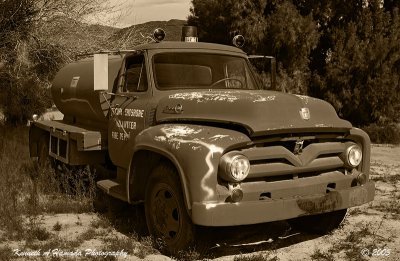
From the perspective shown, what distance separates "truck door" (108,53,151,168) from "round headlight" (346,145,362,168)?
208cm

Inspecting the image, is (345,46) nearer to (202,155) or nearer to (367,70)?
(367,70)

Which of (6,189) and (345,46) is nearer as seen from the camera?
(6,189)

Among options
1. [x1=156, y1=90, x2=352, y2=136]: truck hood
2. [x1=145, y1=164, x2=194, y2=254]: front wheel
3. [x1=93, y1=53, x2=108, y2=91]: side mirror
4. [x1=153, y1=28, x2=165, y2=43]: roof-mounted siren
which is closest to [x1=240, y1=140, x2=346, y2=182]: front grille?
[x1=156, y1=90, x2=352, y2=136]: truck hood

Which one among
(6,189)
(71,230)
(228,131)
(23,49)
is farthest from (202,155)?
(23,49)

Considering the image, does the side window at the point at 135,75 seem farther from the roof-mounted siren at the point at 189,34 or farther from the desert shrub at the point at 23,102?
the desert shrub at the point at 23,102

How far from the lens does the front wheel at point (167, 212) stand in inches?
172

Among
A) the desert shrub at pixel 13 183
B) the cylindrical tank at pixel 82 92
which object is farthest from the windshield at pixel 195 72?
the desert shrub at pixel 13 183

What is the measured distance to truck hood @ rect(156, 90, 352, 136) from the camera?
4340mm

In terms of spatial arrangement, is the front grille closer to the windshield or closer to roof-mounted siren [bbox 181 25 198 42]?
the windshield

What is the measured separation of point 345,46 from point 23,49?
8.44 meters

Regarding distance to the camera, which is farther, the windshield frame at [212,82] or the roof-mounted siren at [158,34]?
the roof-mounted siren at [158,34]

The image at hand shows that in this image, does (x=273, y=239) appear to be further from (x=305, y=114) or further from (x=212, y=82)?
Answer: (x=212, y=82)

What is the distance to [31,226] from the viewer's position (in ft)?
17.7

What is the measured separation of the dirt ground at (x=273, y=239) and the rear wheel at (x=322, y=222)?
9cm
